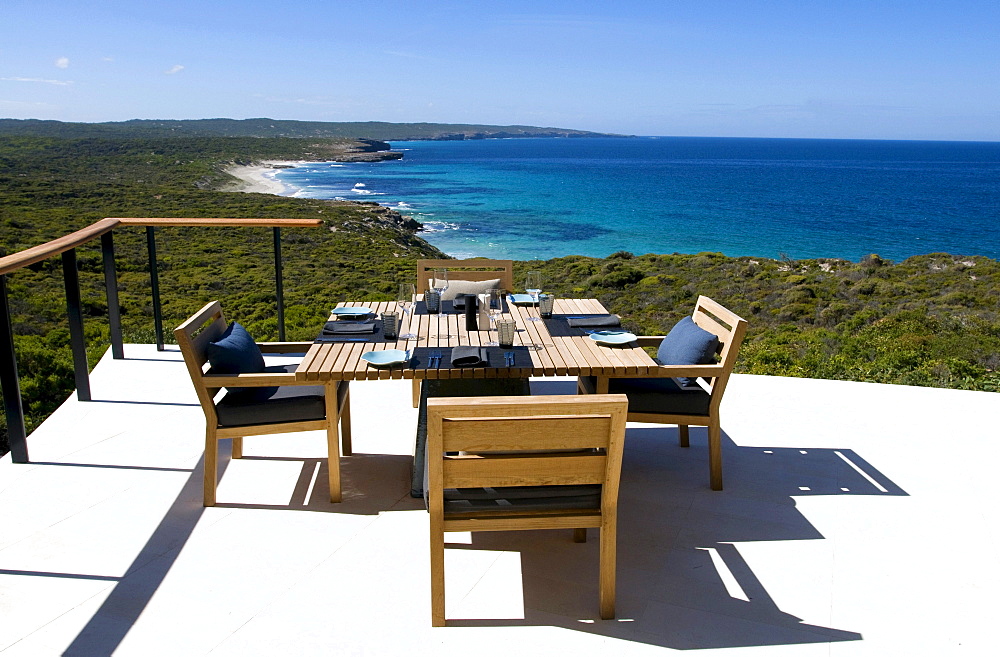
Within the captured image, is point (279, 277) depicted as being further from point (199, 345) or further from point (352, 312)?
point (199, 345)

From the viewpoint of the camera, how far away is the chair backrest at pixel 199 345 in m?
2.70

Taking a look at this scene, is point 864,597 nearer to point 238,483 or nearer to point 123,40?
point 238,483

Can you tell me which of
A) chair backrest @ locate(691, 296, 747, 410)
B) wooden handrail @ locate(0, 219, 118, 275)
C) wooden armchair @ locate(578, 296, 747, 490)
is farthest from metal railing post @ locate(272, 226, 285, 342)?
chair backrest @ locate(691, 296, 747, 410)

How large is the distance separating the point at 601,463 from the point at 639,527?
2.73 ft

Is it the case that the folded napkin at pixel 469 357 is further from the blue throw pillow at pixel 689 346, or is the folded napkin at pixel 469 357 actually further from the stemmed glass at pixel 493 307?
the blue throw pillow at pixel 689 346

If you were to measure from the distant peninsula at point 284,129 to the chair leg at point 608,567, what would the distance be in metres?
89.6

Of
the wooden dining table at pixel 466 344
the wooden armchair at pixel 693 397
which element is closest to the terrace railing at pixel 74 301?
the wooden dining table at pixel 466 344

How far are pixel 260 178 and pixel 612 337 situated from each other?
5902cm

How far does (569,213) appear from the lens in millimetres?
43594

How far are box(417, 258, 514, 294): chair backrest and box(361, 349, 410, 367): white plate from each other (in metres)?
1.61

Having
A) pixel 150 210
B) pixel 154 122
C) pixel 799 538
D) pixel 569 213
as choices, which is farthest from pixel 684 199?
pixel 154 122

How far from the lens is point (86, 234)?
396cm

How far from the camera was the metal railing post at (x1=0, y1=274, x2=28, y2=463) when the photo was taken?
118 inches

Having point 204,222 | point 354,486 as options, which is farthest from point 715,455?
point 204,222
